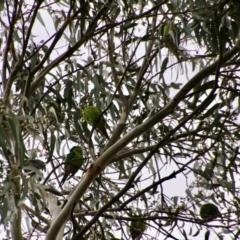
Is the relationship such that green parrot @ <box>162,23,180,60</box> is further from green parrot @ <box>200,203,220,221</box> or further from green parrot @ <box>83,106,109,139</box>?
green parrot @ <box>200,203,220,221</box>

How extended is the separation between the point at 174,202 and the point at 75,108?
54 centimetres

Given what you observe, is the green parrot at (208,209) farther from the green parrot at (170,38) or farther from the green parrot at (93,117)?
the green parrot at (170,38)

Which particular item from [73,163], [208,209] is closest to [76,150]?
[73,163]

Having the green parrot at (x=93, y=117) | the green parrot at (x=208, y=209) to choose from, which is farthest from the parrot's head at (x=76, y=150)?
the green parrot at (x=208, y=209)

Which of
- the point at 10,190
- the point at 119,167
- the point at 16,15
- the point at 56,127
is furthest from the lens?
the point at 119,167

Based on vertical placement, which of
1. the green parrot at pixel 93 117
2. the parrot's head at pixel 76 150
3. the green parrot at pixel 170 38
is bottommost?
the parrot's head at pixel 76 150

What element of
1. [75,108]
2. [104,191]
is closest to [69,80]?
[75,108]

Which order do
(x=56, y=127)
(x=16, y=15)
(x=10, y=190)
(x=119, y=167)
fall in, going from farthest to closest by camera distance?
(x=119, y=167)
(x=56, y=127)
(x=16, y=15)
(x=10, y=190)

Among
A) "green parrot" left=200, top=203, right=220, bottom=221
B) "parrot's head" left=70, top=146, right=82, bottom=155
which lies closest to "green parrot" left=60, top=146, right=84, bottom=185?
"parrot's head" left=70, top=146, right=82, bottom=155

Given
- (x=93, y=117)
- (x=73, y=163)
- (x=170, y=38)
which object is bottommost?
(x=73, y=163)

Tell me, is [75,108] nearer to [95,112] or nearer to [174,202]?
[95,112]

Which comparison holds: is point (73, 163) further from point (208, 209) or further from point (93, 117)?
point (208, 209)

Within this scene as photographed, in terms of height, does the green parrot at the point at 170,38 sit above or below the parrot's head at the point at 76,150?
above

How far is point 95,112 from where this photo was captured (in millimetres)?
2055
